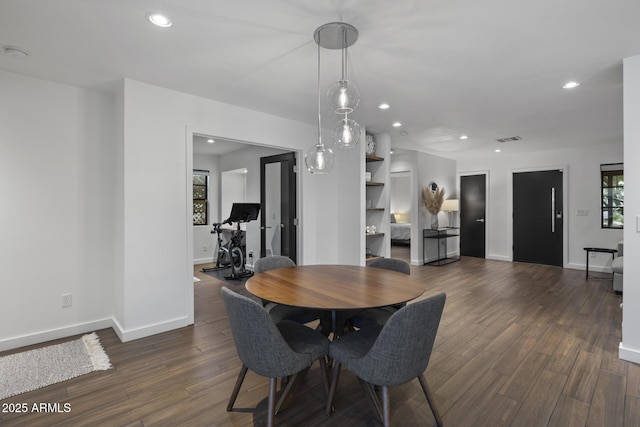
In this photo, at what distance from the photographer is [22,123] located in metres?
2.82

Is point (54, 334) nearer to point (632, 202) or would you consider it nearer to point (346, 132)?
point (346, 132)

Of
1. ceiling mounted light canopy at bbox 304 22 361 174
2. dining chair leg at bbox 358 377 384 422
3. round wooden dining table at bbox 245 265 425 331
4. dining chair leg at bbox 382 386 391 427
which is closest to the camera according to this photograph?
dining chair leg at bbox 382 386 391 427

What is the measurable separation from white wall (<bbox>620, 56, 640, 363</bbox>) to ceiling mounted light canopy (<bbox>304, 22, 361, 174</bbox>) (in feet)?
7.13

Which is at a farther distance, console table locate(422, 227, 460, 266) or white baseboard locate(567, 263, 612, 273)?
console table locate(422, 227, 460, 266)

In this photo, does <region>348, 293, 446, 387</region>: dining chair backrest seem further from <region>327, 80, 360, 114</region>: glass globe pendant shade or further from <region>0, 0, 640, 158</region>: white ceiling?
<region>0, 0, 640, 158</region>: white ceiling

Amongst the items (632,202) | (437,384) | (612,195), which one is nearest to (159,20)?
(437,384)

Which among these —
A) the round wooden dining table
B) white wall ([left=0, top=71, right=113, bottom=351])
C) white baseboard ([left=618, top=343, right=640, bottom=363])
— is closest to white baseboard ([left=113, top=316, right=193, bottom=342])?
white wall ([left=0, top=71, right=113, bottom=351])

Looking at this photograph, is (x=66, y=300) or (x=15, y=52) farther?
(x=66, y=300)

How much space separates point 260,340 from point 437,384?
56.0 inches

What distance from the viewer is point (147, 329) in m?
3.04

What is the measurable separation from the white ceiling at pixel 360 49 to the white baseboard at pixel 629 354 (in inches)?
91.6

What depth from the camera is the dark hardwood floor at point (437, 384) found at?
188 centimetres

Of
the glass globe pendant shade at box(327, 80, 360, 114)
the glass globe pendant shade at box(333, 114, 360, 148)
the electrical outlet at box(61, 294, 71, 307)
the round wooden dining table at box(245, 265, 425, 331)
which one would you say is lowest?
the electrical outlet at box(61, 294, 71, 307)

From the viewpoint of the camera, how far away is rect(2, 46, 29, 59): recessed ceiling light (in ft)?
7.62
